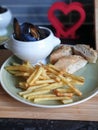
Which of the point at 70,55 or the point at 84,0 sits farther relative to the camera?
the point at 84,0

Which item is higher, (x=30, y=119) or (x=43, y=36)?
(x=43, y=36)

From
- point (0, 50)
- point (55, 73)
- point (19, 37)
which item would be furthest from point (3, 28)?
point (55, 73)

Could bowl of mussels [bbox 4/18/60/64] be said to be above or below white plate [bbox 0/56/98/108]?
above

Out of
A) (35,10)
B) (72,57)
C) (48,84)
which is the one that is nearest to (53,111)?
(48,84)

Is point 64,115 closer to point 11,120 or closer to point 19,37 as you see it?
point 11,120

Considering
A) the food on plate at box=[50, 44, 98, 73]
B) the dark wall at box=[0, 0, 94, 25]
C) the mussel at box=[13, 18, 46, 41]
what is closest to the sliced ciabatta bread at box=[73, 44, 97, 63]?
the food on plate at box=[50, 44, 98, 73]

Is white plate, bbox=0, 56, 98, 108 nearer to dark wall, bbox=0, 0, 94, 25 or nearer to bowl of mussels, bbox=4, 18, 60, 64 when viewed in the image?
bowl of mussels, bbox=4, 18, 60, 64
